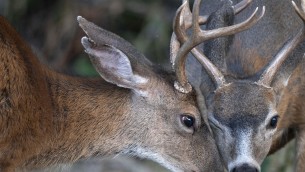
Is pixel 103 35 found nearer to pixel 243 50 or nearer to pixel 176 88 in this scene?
pixel 176 88

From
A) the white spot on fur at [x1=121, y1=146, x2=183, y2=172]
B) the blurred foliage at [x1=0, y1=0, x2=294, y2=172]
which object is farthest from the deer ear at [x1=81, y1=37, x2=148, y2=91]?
the blurred foliage at [x1=0, y1=0, x2=294, y2=172]

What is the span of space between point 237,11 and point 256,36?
15.6 inches

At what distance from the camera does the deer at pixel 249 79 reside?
9.67 meters

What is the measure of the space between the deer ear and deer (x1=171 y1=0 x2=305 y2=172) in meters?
0.35

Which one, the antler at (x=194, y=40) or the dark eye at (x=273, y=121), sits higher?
the antler at (x=194, y=40)

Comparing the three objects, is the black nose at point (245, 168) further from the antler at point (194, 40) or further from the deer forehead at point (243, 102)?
the antler at point (194, 40)

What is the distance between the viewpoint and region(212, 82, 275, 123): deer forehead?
970 cm

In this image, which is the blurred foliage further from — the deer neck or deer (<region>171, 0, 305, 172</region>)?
the deer neck

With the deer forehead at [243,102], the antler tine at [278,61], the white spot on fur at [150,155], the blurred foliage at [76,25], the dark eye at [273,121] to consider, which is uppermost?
the antler tine at [278,61]

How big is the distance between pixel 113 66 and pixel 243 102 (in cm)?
98

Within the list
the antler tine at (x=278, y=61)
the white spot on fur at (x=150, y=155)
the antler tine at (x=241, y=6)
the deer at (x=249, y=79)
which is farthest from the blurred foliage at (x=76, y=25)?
the antler tine at (x=278, y=61)

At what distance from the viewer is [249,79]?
32.8ft

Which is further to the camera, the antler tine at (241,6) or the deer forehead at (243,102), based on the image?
the antler tine at (241,6)

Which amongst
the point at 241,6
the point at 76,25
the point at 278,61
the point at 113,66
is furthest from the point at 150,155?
the point at 76,25
